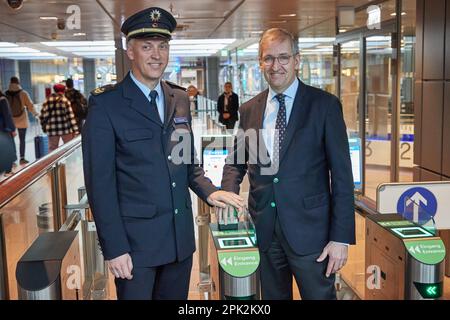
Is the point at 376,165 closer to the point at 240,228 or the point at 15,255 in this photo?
the point at 15,255

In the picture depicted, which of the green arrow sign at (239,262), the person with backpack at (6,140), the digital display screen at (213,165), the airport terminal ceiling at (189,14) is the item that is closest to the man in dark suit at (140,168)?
the green arrow sign at (239,262)

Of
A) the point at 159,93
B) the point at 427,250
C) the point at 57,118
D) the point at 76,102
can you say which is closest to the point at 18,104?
the point at 76,102

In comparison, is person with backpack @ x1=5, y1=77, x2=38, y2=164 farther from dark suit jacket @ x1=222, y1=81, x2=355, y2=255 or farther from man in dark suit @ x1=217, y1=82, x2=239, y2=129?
dark suit jacket @ x1=222, y1=81, x2=355, y2=255

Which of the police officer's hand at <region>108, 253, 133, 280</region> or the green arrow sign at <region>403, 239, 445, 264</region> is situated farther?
the green arrow sign at <region>403, 239, 445, 264</region>

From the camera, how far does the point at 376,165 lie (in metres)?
8.23

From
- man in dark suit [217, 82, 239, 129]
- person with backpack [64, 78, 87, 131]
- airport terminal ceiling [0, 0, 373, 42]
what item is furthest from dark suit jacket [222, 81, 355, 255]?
man in dark suit [217, 82, 239, 129]

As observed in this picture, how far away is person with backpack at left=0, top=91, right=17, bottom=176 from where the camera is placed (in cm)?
721

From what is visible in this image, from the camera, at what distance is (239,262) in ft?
6.26

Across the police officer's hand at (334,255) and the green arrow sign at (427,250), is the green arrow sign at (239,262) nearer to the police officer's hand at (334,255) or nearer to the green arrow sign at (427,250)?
the police officer's hand at (334,255)

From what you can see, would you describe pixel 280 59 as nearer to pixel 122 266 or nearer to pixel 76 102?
pixel 122 266

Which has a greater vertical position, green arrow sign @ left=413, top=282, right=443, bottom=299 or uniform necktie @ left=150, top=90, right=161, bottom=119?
uniform necktie @ left=150, top=90, right=161, bottom=119

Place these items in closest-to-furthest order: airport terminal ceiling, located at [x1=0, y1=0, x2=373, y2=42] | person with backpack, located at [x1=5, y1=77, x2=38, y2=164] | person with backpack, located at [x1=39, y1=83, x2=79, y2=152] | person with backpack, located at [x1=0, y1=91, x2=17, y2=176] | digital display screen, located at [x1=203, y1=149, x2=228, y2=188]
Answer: digital display screen, located at [x1=203, y1=149, x2=228, y2=188]
airport terminal ceiling, located at [x1=0, y1=0, x2=373, y2=42]
person with backpack, located at [x1=0, y1=91, x2=17, y2=176]
person with backpack, located at [x1=39, y1=83, x2=79, y2=152]
person with backpack, located at [x1=5, y1=77, x2=38, y2=164]

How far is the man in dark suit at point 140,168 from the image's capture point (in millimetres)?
1835
